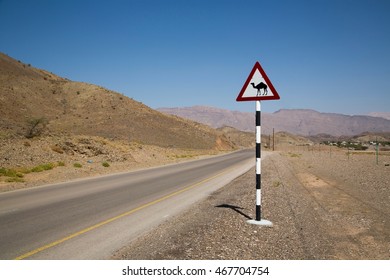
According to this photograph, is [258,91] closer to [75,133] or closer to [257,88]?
[257,88]

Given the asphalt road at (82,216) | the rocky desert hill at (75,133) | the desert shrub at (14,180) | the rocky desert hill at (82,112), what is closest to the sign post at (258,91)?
the asphalt road at (82,216)

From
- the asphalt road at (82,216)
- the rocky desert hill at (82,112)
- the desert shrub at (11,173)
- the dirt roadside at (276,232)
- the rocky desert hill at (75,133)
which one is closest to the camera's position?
the dirt roadside at (276,232)

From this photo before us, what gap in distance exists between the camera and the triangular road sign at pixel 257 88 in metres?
7.21

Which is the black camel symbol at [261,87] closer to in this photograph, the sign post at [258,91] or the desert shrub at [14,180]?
the sign post at [258,91]

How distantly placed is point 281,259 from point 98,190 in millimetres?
9685

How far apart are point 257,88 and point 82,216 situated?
18.3ft

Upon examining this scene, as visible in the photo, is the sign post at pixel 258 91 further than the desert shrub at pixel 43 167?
No

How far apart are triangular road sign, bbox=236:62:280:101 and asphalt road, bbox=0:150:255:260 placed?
3.72m

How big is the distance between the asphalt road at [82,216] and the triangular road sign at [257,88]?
3.72 meters

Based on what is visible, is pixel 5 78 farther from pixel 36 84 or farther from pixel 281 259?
pixel 281 259

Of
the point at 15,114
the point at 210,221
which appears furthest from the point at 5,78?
the point at 210,221

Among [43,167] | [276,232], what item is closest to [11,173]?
[43,167]

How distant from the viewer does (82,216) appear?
8641mm
